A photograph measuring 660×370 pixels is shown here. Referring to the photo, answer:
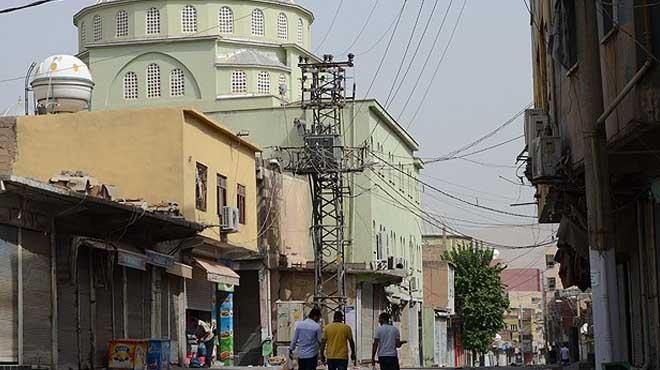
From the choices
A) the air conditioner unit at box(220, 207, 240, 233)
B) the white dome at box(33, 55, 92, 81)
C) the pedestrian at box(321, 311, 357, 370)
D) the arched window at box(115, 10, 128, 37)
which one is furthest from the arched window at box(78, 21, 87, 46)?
the pedestrian at box(321, 311, 357, 370)

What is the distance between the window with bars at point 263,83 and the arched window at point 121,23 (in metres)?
6.22

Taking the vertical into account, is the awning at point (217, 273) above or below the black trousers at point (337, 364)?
above

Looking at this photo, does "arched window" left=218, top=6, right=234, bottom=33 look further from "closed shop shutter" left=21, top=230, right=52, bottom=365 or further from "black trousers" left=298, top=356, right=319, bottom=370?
"black trousers" left=298, top=356, right=319, bottom=370

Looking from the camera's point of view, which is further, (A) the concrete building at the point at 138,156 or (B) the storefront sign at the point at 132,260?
(A) the concrete building at the point at 138,156

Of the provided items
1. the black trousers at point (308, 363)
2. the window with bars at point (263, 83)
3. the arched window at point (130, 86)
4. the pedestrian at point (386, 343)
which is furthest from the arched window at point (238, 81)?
the black trousers at point (308, 363)

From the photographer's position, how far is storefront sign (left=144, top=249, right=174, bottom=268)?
84.8ft

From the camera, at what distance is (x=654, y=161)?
14.6 metres

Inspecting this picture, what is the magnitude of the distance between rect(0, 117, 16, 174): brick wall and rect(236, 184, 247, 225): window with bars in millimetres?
7239

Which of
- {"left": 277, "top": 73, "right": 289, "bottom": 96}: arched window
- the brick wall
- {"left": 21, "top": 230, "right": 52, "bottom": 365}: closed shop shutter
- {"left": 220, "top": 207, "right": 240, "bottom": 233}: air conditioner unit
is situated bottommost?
{"left": 21, "top": 230, "right": 52, "bottom": 365}: closed shop shutter

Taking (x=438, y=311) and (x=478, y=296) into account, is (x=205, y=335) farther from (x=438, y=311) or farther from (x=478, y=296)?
(x=478, y=296)

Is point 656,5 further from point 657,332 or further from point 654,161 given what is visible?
point 657,332

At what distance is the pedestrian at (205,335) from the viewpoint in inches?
1254

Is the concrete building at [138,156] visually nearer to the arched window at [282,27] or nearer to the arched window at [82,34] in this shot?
the arched window at [282,27]

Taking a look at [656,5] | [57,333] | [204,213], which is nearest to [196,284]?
[204,213]
